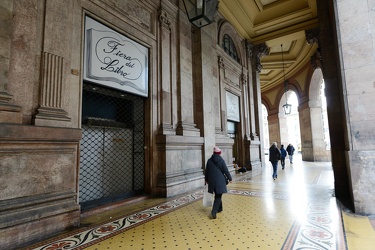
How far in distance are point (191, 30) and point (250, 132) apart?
622 centimetres

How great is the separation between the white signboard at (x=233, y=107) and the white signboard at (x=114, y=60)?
196 inches

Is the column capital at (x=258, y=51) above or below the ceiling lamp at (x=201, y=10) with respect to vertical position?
above

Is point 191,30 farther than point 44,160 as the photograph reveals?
Yes

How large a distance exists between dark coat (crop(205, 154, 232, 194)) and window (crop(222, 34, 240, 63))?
7.37 m

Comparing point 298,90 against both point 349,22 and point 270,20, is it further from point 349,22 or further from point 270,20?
point 349,22

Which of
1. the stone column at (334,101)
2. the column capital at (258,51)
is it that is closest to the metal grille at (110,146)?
the stone column at (334,101)

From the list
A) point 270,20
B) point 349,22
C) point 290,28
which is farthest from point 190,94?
point 290,28

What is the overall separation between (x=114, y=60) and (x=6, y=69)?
209 centimetres

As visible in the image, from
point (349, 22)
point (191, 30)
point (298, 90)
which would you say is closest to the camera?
point (349, 22)

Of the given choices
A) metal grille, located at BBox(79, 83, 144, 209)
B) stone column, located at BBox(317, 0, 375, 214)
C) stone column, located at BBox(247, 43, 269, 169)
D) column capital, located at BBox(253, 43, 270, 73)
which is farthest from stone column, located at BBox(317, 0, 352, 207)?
column capital, located at BBox(253, 43, 270, 73)

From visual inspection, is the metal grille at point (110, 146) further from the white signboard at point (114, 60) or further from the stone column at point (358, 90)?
the stone column at point (358, 90)

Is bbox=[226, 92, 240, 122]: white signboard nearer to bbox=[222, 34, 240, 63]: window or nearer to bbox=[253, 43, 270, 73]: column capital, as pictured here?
bbox=[222, 34, 240, 63]: window

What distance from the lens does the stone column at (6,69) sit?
2.80 m

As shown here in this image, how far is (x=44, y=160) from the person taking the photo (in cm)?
307
